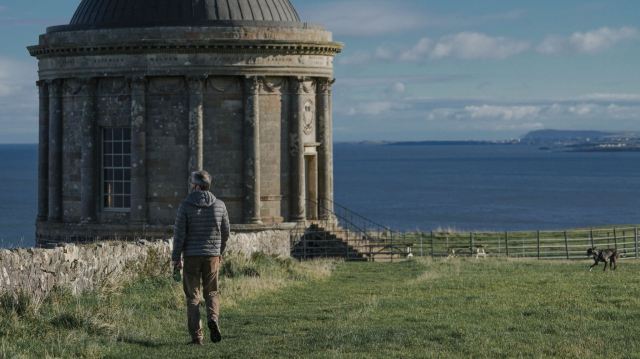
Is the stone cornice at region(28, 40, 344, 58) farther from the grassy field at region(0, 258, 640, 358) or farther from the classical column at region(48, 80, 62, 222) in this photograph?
the grassy field at region(0, 258, 640, 358)

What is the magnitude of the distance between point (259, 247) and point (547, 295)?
41.4 feet

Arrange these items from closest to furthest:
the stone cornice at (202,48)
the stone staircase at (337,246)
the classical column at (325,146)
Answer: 1. the stone cornice at (202,48)
2. the stone staircase at (337,246)
3. the classical column at (325,146)

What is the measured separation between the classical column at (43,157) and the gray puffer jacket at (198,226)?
24.7 metres

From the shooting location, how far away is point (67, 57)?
35969 mm

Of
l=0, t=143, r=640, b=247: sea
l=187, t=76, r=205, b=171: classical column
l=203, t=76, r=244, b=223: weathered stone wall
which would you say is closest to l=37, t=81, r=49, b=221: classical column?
l=187, t=76, r=205, b=171: classical column

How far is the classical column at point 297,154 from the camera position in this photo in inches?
1423

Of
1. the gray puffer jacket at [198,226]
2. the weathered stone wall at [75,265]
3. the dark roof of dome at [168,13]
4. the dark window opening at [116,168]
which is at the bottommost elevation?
the weathered stone wall at [75,265]

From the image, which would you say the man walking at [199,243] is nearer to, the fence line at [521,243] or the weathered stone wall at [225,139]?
the weathered stone wall at [225,139]

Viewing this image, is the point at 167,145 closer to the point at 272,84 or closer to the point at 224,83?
the point at 224,83

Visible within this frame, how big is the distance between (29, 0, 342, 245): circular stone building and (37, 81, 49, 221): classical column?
2.63 feet

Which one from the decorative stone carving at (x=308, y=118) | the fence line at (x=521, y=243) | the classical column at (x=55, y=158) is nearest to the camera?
the decorative stone carving at (x=308, y=118)

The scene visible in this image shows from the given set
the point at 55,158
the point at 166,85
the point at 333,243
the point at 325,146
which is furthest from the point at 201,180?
the point at 55,158

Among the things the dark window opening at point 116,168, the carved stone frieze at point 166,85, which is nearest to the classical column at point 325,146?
the carved stone frieze at point 166,85

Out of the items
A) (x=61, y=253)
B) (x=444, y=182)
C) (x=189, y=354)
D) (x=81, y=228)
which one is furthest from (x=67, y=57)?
(x=444, y=182)
